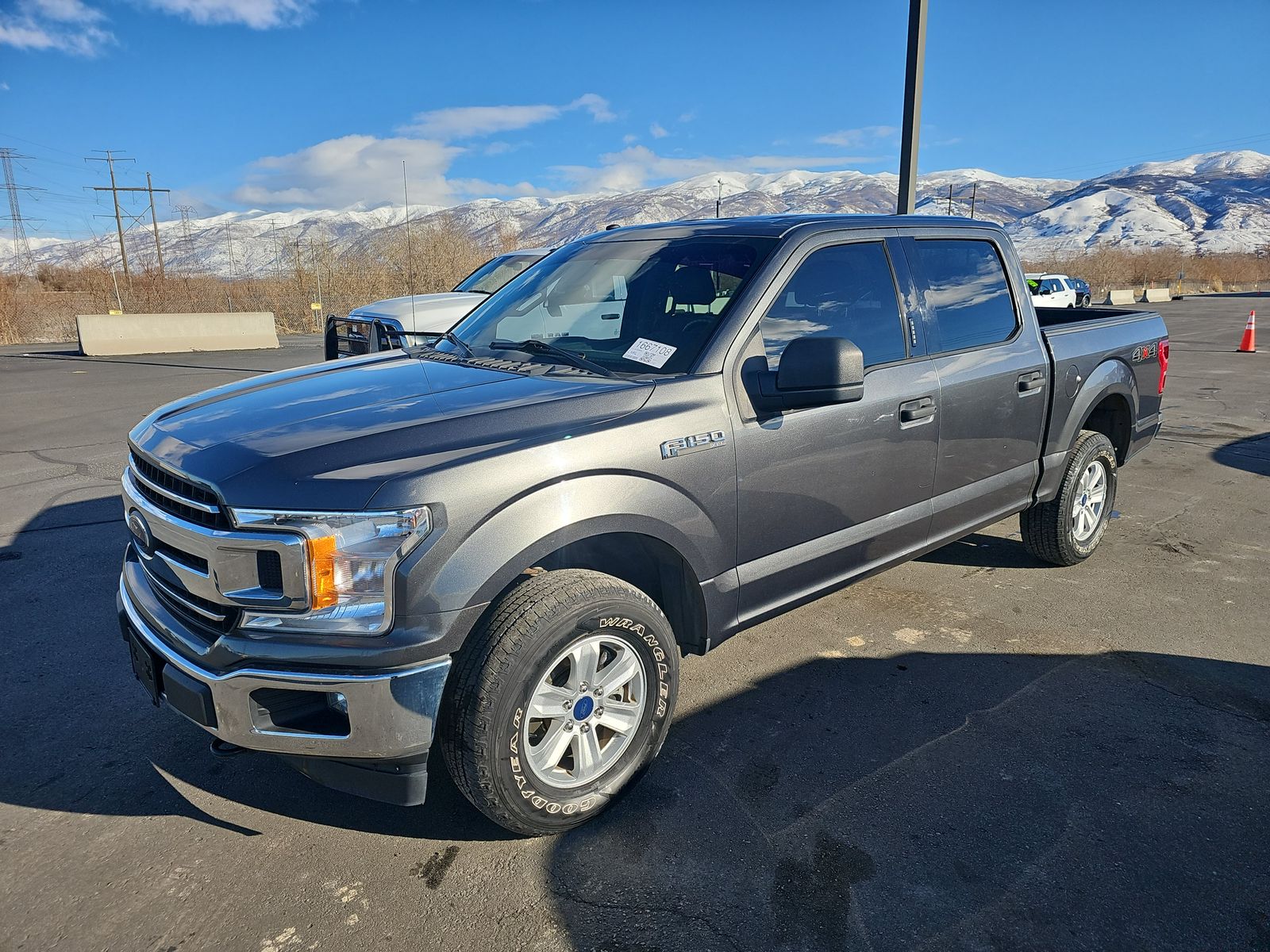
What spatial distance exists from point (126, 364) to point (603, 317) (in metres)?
17.5

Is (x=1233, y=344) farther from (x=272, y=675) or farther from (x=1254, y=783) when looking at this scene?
(x=272, y=675)

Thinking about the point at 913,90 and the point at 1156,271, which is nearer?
the point at 913,90

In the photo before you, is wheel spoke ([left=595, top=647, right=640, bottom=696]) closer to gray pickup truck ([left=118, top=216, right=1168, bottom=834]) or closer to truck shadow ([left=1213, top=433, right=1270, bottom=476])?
gray pickup truck ([left=118, top=216, right=1168, bottom=834])

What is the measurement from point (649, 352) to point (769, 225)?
869mm

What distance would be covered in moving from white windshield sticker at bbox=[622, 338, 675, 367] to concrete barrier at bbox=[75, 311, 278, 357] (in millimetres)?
20903

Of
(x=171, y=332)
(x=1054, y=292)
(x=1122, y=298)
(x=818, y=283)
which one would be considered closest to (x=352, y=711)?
(x=818, y=283)

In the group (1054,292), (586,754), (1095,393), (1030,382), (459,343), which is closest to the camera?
(586,754)

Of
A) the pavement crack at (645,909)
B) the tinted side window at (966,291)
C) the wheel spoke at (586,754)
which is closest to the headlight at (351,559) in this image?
the wheel spoke at (586,754)

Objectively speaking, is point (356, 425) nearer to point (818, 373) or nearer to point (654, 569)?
point (654, 569)

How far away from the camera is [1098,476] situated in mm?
5012

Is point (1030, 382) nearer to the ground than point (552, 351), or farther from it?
nearer to the ground

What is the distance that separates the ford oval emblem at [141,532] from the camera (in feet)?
8.49

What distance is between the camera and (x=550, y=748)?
2551 millimetres

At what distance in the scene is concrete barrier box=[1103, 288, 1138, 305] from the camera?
4141 centimetres
